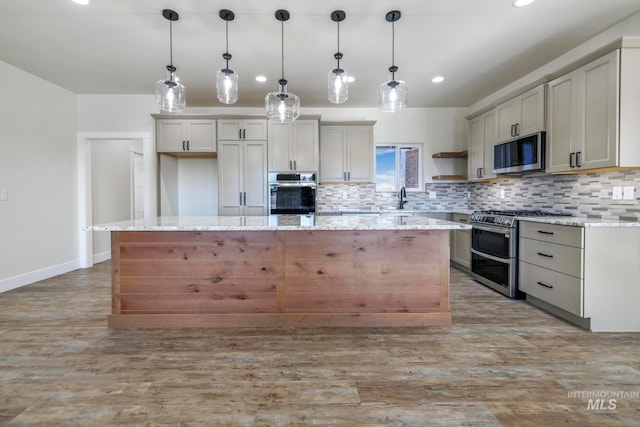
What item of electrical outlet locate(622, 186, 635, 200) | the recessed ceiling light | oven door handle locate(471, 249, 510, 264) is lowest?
oven door handle locate(471, 249, 510, 264)

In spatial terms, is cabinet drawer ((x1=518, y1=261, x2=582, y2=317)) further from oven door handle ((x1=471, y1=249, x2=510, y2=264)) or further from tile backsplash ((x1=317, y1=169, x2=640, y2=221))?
tile backsplash ((x1=317, y1=169, x2=640, y2=221))

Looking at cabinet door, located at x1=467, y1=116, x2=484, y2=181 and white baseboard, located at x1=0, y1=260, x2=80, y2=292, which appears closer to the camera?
white baseboard, located at x1=0, y1=260, x2=80, y2=292

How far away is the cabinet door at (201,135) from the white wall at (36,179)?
1.74m

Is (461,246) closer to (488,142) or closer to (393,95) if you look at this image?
(488,142)

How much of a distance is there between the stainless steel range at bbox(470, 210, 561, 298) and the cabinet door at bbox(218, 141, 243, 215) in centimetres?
329

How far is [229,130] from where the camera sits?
4.47 meters

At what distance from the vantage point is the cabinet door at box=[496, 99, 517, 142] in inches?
141

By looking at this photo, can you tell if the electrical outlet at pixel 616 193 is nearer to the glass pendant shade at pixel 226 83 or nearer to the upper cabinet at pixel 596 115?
the upper cabinet at pixel 596 115

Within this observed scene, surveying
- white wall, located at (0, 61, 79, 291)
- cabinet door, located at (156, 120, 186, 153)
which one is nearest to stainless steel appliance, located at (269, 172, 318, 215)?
cabinet door, located at (156, 120, 186, 153)

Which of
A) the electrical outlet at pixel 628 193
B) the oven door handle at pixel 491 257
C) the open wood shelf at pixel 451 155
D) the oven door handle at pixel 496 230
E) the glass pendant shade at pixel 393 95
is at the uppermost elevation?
the glass pendant shade at pixel 393 95

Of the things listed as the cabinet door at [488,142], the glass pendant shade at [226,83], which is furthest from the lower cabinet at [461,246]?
the glass pendant shade at [226,83]

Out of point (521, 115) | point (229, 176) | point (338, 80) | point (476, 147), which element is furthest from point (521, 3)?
point (229, 176)

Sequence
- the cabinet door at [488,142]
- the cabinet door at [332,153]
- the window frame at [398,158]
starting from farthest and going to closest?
the window frame at [398,158], the cabinet door at [332,153], the cabinet door at [488,142]

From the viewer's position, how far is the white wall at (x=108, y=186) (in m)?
4.99
